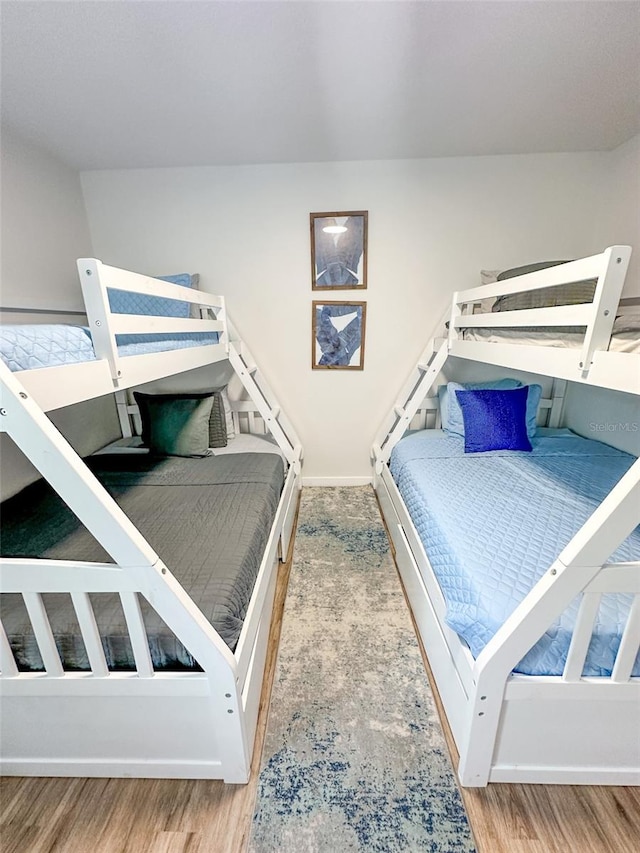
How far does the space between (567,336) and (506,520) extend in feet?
2.51

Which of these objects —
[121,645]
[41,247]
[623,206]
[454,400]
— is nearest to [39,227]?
[41,247]

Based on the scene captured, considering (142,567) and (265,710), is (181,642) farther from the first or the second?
(265,710)

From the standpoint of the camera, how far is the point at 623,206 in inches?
85.1

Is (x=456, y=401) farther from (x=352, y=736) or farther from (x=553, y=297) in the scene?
(x=352, y=736)

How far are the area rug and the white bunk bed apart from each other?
127 millimetres

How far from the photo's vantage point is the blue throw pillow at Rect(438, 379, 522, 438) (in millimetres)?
2404

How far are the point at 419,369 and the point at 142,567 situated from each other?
2.19 metres

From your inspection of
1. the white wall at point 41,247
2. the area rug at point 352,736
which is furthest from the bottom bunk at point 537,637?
the white wall at point 41,247

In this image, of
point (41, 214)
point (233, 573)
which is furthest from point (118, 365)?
point (41, 214)

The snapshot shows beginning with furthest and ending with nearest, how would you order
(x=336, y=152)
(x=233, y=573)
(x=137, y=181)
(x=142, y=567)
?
(x=137, y=181) < (x=336, y=152) < (x=233, y=573) < (x=142, y=567)

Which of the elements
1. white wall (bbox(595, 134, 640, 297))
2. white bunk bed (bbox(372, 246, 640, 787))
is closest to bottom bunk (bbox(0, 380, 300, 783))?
white bunk bed (bbox(372, 246, 640, 787))

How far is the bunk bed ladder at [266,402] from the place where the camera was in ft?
7.78

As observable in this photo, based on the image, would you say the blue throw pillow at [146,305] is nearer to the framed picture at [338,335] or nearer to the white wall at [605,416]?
the framed picture at [338,335]

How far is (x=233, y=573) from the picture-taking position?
118 cm
